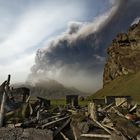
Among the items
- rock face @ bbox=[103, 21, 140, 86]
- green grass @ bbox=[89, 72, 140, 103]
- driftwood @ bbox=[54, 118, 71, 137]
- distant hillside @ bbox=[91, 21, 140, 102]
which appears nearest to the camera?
driftwood @ bbox=[54, 118, 71, 137]

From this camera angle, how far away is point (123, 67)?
181m

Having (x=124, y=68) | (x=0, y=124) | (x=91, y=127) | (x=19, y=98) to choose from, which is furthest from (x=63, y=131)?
(x=124, y=68)

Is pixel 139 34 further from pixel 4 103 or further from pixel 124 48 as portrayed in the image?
pixel 4 103

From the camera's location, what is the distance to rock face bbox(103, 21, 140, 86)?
177250 millimetres

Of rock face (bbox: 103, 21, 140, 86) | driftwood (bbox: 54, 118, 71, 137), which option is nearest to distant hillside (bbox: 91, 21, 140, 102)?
rock face (bbox: 103, 21, 140, 86)

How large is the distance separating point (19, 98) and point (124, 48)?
164694 mm

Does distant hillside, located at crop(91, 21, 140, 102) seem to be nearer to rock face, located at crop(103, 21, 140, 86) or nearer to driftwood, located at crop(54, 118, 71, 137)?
rock face, located at crop(103, 21, 140, 86)

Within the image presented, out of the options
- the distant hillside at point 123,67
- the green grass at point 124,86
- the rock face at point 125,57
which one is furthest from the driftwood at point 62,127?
the rock face at point 125,57

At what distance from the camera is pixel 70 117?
656 inches

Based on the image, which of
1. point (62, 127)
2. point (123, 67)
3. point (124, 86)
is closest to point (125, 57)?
point (123, 67)

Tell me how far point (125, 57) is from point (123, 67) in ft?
24.5

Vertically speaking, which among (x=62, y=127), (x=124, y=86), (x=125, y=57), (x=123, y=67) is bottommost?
(x=62, y=127)

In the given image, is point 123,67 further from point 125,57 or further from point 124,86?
point 124,86

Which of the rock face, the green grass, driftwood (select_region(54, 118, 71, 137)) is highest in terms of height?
the rock face
